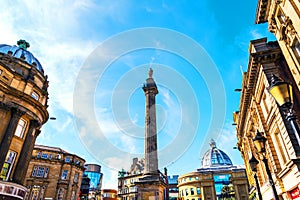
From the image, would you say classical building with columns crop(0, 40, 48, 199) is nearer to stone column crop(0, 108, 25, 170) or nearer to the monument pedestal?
stone column crop(0, 108, 25, 170)

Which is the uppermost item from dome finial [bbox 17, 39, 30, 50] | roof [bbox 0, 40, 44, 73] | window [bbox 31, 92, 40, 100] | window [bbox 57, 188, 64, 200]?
dome finial [bbox 17, 39, 30, 50]

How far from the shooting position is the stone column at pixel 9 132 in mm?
19967

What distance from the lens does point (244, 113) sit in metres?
23.7

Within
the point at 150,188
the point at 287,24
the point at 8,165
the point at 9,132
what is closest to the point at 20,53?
the point at 9,132

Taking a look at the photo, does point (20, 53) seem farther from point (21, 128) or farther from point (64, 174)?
point (64, 174)

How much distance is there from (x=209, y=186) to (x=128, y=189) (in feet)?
97.4

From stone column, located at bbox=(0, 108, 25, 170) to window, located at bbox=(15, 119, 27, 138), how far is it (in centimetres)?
154

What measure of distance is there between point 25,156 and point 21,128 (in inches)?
131

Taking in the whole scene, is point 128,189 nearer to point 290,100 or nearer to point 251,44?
point 251,44

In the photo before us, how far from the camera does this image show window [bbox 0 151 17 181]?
68.5 ft

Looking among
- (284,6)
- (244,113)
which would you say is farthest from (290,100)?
(244,113)

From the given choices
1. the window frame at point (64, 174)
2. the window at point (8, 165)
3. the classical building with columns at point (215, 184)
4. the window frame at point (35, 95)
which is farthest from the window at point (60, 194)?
the classical building with columns at point (215, 184)

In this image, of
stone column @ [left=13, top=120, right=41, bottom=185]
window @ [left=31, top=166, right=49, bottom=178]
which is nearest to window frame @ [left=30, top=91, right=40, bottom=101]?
stone column @ [left=13, top=120, right=41, bottom=185]

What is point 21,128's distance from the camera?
24.0 m
